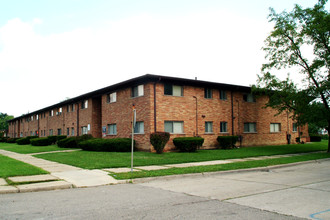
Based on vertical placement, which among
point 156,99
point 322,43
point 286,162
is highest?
point 322,43

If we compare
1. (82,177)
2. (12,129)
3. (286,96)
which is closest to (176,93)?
(286,96)

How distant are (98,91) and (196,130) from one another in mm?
10504

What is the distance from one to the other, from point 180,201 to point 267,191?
8.83 feet

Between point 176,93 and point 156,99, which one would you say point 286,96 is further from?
point 156,99

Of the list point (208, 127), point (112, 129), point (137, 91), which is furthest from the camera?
point (112, 129)

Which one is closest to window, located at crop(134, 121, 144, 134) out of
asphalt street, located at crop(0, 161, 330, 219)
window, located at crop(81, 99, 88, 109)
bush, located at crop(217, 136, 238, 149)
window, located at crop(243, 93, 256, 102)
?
bush, located at crop(217, 136, 238, 149)

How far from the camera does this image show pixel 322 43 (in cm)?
2170

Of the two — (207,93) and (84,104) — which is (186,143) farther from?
(84,104)

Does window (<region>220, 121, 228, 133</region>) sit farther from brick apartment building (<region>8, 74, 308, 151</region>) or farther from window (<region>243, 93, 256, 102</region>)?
window (<region>243, 93, 256, 102</region>)

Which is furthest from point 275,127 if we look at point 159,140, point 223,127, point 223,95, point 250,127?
point 159,140

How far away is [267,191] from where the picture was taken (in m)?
8.00

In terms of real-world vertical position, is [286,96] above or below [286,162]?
above

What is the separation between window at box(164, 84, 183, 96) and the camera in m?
22.3

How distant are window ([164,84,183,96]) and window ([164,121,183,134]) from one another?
218 centimetres
